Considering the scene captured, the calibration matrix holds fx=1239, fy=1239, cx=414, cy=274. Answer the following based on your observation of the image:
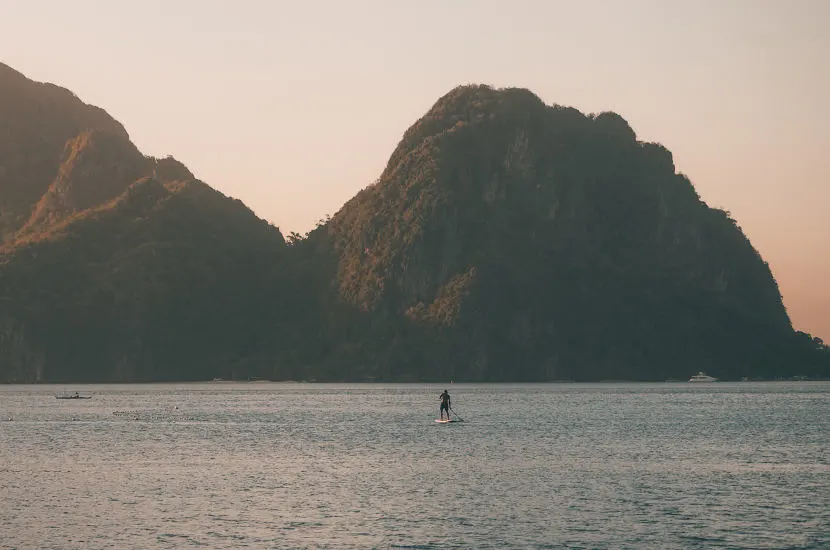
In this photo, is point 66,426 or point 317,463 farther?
point 66,426

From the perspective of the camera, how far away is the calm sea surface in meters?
58.4

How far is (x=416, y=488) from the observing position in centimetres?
7762

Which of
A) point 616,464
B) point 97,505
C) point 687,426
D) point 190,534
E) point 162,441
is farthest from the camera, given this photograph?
point 687,426

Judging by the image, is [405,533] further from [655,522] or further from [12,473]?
[12,473]

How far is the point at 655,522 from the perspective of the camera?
62250 mm

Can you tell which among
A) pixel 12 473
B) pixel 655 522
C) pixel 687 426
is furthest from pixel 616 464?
pixel 687 426

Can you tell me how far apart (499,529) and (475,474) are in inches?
1015

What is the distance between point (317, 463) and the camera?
3807 inches

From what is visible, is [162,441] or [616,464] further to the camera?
[162,441]

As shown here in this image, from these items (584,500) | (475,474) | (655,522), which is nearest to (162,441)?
(475,474)

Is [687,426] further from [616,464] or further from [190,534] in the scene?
[190,534]

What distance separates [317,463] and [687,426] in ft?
226

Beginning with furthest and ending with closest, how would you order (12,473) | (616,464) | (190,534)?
(616,464), (12,473), (190,534)

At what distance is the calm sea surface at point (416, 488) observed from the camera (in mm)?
58375
